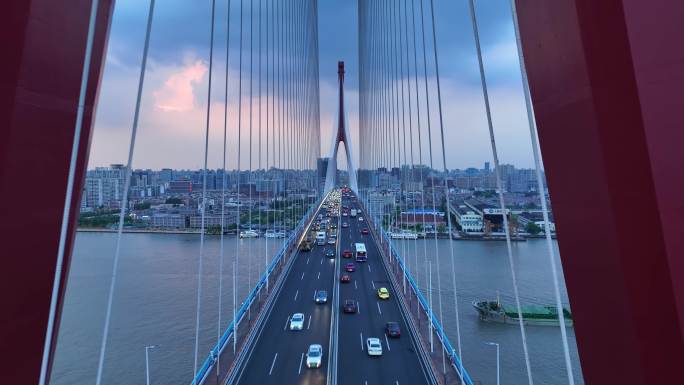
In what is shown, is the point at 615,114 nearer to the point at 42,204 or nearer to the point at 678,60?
the point at 678,60

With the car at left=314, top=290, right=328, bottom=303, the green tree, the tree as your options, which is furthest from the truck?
the green tree

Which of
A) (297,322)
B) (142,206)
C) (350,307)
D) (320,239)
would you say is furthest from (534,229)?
(142,206)

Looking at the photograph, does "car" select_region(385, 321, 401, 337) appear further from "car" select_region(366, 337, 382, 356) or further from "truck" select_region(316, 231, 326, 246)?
"truck" select_region(316, 231, 326, 246)

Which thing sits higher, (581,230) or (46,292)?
(581,230)

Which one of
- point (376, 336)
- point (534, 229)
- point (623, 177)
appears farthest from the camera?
point (534, 229)

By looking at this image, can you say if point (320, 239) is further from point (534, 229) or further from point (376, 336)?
point (534, 229)

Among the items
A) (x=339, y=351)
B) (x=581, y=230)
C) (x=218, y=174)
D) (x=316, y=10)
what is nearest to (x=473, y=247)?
(x=339, y=351)
